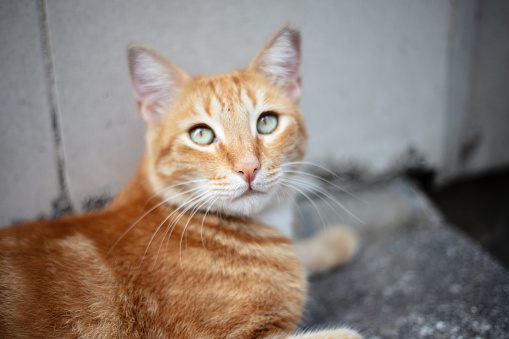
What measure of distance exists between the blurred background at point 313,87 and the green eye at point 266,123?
2.99 ft

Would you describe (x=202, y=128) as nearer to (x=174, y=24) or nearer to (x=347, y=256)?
(x=174, y=24)

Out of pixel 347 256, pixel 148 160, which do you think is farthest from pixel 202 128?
pixel 347 256

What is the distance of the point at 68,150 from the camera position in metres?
2.28

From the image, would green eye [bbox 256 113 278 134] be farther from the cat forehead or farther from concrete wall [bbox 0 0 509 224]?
concrete wall [bbox 0 0 509 224]

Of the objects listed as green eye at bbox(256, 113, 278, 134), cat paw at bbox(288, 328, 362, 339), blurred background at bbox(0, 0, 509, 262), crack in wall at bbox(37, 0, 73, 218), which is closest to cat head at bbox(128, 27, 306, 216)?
green eye at bbox(256, 113, 278, 134)

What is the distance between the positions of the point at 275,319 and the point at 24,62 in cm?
196

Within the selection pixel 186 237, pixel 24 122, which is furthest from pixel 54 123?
pixel 186 237

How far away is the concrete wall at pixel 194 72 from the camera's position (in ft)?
6.97

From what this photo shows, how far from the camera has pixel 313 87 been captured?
2.73 meters

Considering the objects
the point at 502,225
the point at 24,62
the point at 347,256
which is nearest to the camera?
the point at 24,62

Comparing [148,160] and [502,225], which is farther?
[502,225]

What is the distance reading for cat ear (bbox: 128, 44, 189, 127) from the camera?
170 cm

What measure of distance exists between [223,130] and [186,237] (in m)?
0.50

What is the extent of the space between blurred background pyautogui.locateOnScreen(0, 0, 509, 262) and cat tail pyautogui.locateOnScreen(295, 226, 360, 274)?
2.07 ft
